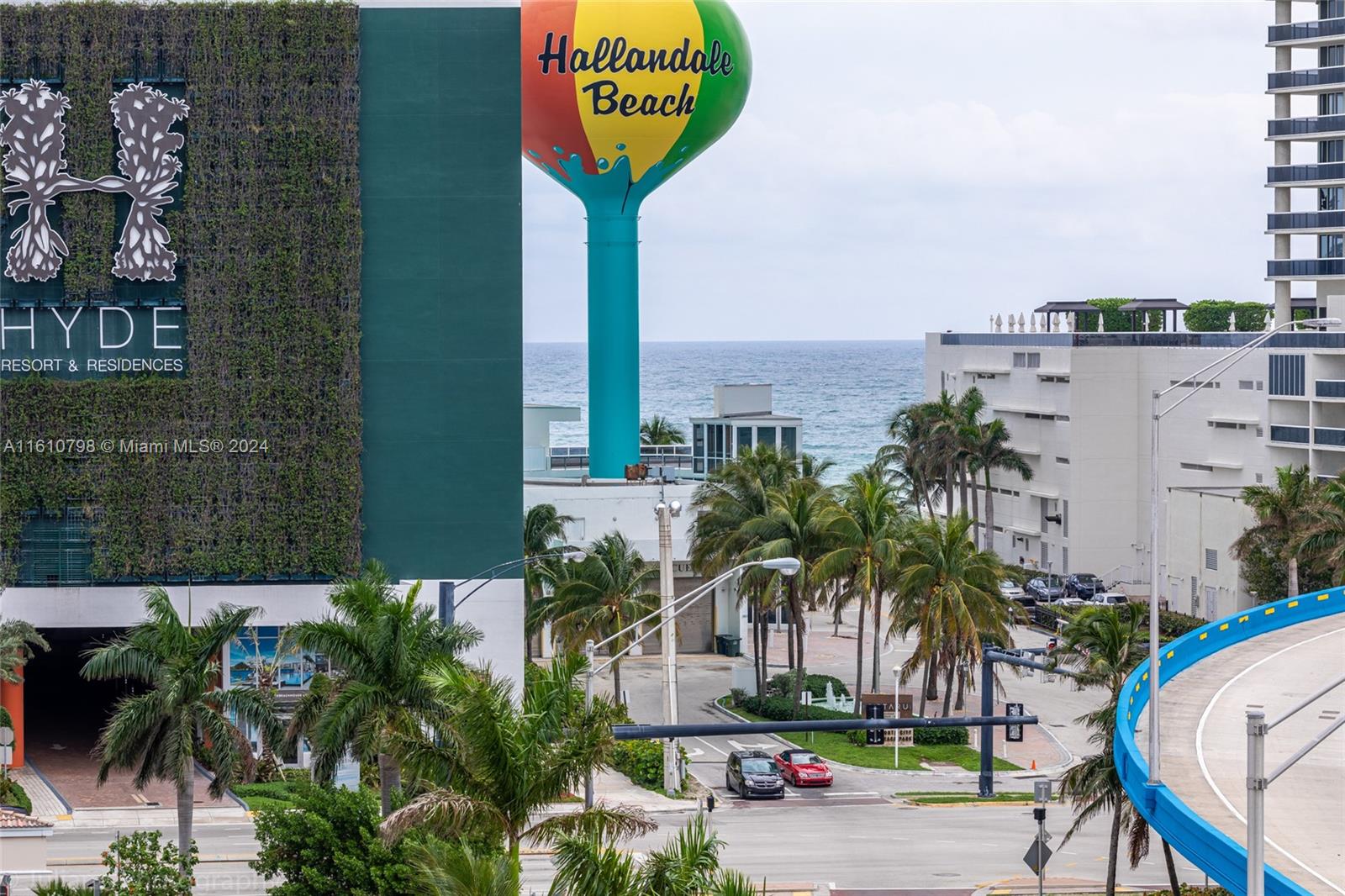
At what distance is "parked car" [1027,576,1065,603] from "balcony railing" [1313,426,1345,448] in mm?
15209

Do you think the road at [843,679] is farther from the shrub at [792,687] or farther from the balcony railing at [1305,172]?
the balcony railing at [1305,172]

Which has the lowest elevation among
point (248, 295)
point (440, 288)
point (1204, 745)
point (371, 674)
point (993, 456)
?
point (1204, 745)

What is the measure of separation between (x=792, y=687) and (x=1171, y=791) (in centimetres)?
3823

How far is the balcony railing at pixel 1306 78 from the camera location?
8956 centimetres

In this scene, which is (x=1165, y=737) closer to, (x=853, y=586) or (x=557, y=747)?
(x=557, y=747)

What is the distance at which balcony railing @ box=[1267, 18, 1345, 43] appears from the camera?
89562mm

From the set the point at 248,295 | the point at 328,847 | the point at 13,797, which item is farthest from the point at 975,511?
the point at 328,847

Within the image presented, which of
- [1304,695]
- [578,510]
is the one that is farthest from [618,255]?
[1304,695]

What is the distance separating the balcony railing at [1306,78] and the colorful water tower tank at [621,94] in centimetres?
3114

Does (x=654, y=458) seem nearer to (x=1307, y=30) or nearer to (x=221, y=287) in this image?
(x=1307, y=30)

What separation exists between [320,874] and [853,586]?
111ft

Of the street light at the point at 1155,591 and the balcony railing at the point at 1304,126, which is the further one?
the balcony railing at the point at 1304,126

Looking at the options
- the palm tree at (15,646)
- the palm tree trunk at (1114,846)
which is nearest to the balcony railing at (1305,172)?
the palm tree trunk at (1114,846)

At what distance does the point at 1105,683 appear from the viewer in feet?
130
